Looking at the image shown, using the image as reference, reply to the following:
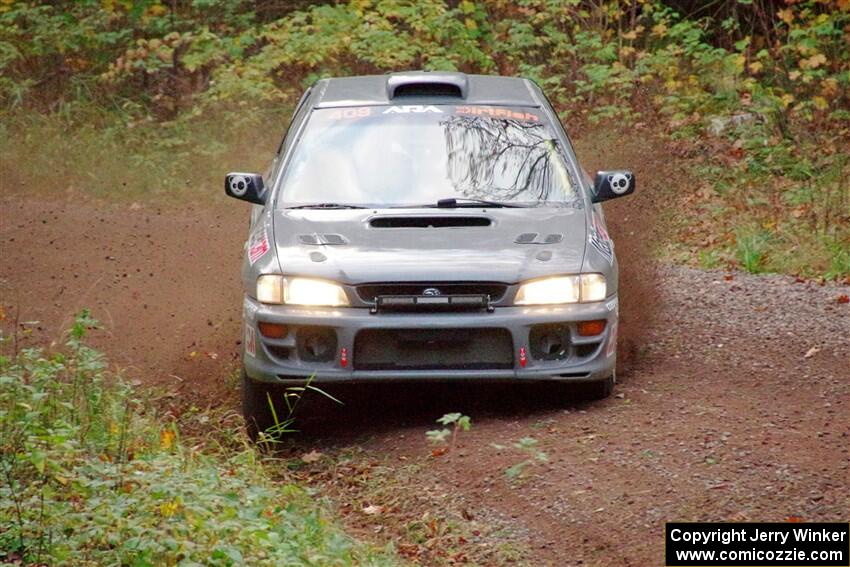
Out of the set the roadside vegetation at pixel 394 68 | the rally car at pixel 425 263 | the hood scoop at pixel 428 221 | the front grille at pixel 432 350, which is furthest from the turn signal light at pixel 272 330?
the roadside vegetation at pixel 394 68

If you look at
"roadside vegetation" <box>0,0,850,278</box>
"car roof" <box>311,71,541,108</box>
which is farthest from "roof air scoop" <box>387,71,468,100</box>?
"roadside vegetation" <box>0,0,850,278</box>

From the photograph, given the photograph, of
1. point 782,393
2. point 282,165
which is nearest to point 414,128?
point 282,165

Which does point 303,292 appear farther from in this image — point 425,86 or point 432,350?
point 425,86

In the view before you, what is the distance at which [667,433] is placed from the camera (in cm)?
692

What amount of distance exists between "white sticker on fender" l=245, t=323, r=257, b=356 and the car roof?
6.10ft

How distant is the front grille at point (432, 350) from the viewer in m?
6.90

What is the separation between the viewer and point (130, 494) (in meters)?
5.30

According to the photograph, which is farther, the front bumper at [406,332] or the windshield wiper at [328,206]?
the windshield wiper at [328,206]

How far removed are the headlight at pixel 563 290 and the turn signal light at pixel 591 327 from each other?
114mm

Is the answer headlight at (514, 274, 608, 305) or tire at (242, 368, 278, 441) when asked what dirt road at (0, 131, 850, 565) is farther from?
headlight at (514, 274, 608, 305)

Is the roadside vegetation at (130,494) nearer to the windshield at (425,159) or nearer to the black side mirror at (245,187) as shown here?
the black side mirror at (245,187)

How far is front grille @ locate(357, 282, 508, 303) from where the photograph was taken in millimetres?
6898

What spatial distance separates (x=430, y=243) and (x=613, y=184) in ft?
4.46

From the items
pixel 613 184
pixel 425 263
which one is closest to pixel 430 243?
pixel 425 263
